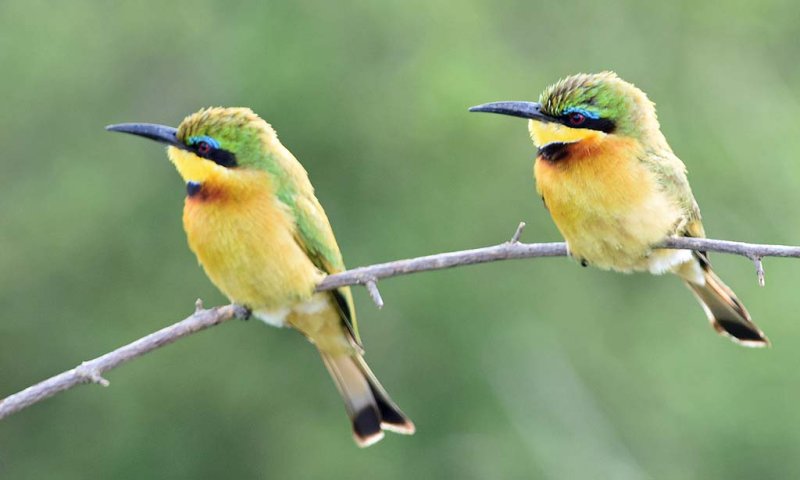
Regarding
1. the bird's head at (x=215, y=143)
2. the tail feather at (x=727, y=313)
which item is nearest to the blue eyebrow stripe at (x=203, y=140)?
the bird's head at (x=215, y=143)

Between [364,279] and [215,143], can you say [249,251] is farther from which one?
[364,279]

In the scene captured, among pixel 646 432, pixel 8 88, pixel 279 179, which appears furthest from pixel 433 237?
pixel 279 179

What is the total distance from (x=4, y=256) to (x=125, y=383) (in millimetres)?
1315

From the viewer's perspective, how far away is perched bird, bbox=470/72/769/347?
11.1ft

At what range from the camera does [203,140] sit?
337 centimetres

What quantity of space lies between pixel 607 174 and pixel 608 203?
0.08 meters

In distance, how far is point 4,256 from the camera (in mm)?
9836

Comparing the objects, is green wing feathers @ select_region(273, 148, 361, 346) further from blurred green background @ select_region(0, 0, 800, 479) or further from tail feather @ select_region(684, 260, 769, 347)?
blurred green background @ select_region(0, 0, 800, 479)

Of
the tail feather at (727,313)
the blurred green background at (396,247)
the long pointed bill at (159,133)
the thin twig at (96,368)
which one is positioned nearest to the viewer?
the thin twig at (96,368)

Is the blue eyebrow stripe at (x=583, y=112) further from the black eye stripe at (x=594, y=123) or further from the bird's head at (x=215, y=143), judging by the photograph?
the bird's head at (x=215, y=143)

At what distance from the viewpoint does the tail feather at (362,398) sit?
374 centimetres

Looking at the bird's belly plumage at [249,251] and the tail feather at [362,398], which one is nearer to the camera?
the bird's belly plumage at [249,251]

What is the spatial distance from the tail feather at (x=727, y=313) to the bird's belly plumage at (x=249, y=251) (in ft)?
3.71

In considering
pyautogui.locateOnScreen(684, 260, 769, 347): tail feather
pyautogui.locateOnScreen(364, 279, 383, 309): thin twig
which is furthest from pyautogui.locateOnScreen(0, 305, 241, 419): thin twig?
pyautogui.locateOnScreen(684, 260, 769, 347): tail feather
